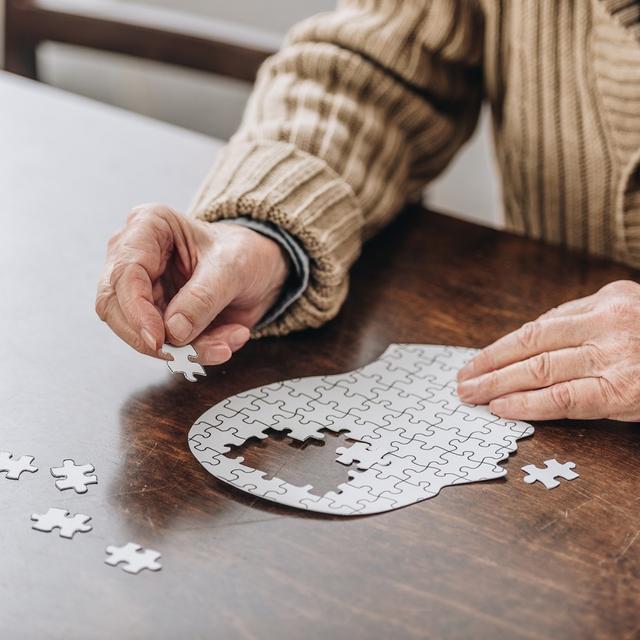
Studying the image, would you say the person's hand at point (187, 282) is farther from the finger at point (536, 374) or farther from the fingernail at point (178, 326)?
the finger at point (536, 374)

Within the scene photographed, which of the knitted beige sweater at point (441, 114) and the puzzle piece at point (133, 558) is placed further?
the knitted beige sweater at point (441, 114)

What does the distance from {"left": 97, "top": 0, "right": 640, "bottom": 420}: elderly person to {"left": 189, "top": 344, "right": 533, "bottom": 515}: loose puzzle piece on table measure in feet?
0.13

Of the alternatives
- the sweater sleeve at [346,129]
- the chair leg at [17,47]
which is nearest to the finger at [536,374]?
the sweater sleeve at [346,129]

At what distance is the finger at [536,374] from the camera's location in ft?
3.30

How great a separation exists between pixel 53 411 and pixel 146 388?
98 millimetres

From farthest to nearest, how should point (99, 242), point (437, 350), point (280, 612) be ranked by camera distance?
point (99, 242)
point (437, 350)
point (280, 612)

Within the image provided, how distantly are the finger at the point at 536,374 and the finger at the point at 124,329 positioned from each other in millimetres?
317

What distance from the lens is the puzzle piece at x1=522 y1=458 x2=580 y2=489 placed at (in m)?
0.90

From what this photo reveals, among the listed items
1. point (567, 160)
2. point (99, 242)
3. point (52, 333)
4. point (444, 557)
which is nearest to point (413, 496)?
point (444, 557)

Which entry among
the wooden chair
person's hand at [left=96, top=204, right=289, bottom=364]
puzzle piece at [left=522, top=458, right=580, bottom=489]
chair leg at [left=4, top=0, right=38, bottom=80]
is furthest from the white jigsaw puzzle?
chair leg at [left=4, top=0, right=38, bottom=80]

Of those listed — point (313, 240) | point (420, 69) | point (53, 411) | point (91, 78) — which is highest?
point (420, 69)

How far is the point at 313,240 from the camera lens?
1167 mm

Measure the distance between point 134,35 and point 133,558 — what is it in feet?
4.78

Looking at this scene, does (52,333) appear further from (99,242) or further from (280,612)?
(280,612)
